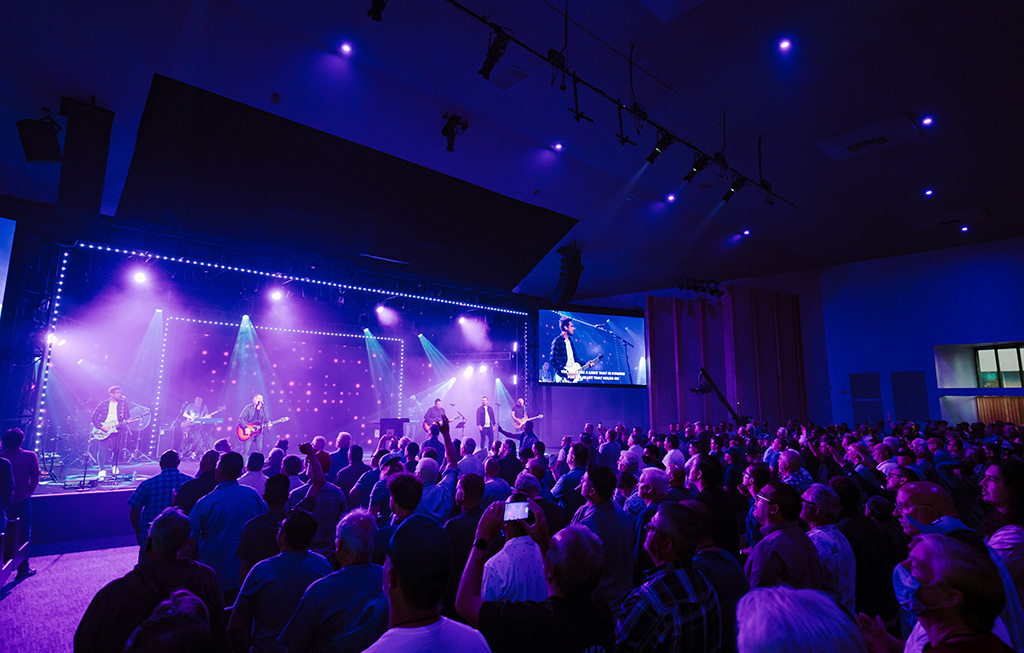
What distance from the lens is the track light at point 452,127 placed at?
695 cm

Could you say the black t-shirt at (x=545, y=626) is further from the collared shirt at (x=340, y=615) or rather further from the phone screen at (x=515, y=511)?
the collared shirt at (x=340, y=615)

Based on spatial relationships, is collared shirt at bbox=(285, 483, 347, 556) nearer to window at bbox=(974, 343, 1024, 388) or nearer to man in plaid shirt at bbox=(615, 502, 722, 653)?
man in plaid shirt at bbox=(615, 502, 722, 653)

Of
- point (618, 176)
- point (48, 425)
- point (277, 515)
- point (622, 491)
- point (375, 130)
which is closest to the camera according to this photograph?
point (277, 515)

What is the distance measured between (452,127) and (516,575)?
6283 millimetres

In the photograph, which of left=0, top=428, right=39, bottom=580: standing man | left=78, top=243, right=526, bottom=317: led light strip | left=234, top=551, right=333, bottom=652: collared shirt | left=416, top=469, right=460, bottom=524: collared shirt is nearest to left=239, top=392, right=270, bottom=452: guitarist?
left=78, top=243, right=526, bottom=317: led light strip

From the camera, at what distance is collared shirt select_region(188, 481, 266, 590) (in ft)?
11.1

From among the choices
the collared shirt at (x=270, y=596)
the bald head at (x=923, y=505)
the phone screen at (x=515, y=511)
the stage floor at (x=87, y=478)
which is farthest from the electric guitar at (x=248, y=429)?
the bald head at (x=923, y=505)

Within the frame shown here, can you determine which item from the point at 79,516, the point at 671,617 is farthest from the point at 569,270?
the point at 671,617

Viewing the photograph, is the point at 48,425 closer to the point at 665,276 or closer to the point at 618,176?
the point at 618,176

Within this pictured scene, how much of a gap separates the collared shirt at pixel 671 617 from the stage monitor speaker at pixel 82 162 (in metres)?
6.75

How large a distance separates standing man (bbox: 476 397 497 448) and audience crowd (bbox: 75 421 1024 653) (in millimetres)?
8960

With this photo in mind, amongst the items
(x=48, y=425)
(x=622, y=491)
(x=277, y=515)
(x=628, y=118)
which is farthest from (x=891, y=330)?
(x=48, y=425)

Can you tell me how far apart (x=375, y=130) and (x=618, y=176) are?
13.5 ft

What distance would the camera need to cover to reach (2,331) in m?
7.27
